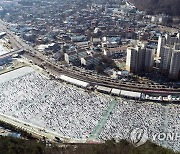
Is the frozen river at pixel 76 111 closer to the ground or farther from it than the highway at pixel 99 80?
closer to the ground

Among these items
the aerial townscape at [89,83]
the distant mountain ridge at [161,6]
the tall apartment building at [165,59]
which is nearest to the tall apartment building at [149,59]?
the aerial townscape at [89,83]

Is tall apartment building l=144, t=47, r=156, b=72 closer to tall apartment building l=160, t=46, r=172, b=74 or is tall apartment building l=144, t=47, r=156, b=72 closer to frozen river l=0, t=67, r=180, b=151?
tall apartment building l=160, t=46, r=172, b=74

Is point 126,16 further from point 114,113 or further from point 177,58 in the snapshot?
point 114,113

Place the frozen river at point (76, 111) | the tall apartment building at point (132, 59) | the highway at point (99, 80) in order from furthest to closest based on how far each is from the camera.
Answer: the tall apartment building at point (132, 59)
the highway at point (99, 80)
the frozen river at point (76, 111)

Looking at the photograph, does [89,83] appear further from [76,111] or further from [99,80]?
[76,111]

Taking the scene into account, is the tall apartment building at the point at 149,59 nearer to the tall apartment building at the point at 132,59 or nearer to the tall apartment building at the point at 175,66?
the tall apartment building at the point at 132,59
